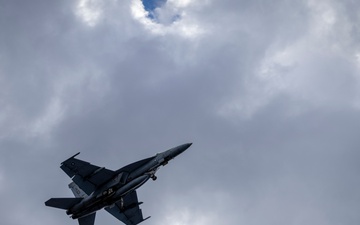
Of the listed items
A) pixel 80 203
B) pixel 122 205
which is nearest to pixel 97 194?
pixel 80 203

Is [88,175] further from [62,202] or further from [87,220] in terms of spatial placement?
[87,220]

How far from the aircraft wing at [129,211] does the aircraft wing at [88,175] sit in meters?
9.71

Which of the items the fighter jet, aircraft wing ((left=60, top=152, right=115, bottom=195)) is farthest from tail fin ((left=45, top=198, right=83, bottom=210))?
aircraft wing ((left=60, top=152, right=115, bottom=195))

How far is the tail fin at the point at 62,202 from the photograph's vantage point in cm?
7425

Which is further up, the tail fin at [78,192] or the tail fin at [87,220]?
the tail fin at [78,192]

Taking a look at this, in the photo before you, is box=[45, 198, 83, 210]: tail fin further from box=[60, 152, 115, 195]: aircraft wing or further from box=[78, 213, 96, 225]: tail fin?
box=[78, 213, 96, 225]: tail fin

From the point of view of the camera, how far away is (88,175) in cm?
7456

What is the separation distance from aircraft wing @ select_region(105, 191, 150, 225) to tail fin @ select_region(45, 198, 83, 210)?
9894 mm

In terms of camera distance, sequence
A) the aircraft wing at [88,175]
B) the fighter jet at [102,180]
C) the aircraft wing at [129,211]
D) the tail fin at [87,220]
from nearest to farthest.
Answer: the fighter jet at [102,180] < the aircraft wing at [88,175] < the tail fin at [87,220] < the aircraft wing at [129,211]

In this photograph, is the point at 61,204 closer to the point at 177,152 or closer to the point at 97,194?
the point at 97,194

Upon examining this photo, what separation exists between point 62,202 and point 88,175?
16.1ft

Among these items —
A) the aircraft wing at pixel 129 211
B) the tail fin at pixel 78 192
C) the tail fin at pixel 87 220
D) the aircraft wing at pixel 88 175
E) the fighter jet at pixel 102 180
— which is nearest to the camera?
the fighter jet at pixel 102 180

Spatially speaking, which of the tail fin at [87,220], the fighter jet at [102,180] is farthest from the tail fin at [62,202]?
the tail fin at [87,220]

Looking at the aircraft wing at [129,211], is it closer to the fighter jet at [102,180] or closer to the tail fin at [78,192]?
the tail fin at [78,192]
